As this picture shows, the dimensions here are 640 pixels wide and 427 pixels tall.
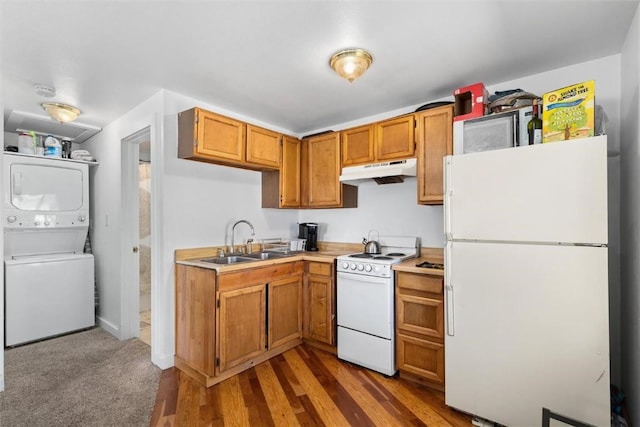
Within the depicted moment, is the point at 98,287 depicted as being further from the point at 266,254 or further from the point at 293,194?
the point at 293,194

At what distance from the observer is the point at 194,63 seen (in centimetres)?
221

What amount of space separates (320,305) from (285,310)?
34 centimetres

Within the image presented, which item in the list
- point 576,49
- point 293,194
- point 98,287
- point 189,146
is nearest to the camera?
point 576,49

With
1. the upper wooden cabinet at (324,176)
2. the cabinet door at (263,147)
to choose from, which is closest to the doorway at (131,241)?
the cabinet door at (263,147)

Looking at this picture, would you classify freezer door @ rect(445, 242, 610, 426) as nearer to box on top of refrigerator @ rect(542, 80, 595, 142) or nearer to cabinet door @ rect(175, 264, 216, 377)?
box on top of refrigerator @ rect(542, 80, 595, 142)

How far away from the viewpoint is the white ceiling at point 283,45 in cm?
164

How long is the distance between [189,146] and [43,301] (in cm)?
263

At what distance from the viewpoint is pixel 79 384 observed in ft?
7.83

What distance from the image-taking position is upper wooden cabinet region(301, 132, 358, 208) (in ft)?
10.8

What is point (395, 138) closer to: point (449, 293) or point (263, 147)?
point (263, 147)

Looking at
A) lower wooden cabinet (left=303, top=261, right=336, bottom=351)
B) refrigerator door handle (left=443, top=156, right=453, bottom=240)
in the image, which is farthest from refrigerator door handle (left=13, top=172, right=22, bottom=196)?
refrigerator door handle (left=443, top=156, right=453, bottom=240)

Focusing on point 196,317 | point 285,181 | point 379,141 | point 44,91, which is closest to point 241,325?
point 196,317

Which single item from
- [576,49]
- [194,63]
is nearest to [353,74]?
[194,63]

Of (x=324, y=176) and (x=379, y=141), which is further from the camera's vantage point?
(x=324, y=176)
